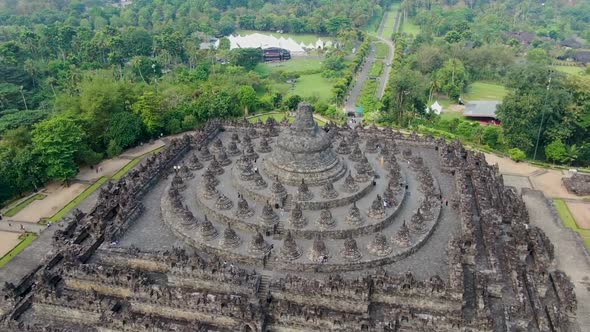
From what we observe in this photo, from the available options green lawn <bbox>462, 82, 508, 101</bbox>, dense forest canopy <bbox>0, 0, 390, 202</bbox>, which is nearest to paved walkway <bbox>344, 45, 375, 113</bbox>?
dense forest canopy <bbox>0, 0, 390, 202</bbox>

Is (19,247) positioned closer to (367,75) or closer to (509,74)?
(509,74)

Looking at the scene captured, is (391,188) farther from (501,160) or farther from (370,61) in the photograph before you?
(370,61)

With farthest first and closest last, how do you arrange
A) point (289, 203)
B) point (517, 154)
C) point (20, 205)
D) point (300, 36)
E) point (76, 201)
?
Result: point (300, 36)
point (517, 154)
point (76, 201)
point (20, 205)
point (289, 203)

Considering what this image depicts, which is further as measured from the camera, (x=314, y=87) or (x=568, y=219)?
(x=314, y=87)

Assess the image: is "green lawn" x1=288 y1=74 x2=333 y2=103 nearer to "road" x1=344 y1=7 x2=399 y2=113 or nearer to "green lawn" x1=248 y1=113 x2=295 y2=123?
"road" x1=344 y1=7 x2=399 y2=113

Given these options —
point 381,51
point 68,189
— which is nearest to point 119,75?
point 68,189

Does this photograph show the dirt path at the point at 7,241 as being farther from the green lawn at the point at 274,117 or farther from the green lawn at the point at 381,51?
the green lawn at the point at 381,51

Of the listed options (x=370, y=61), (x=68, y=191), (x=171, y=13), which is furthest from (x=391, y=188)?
(x=171, y=13)

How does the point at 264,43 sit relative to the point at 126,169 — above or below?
above
